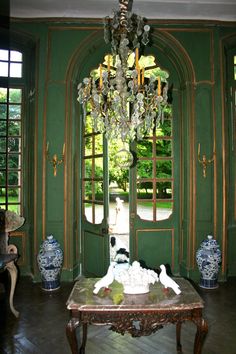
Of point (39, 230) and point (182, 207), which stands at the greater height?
point (182, 207)

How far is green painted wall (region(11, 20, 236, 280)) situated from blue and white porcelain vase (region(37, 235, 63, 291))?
12.2 inches

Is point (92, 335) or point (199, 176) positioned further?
point (199, 176)

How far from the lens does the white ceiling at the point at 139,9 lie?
4.44m

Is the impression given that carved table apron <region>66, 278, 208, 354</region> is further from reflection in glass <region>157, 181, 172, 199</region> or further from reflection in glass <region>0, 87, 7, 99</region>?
reflection in glass <region>0, 87, 7, 99</region>

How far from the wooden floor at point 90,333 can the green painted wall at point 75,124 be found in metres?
0.84

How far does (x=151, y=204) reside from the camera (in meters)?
4.90

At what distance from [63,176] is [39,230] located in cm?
94

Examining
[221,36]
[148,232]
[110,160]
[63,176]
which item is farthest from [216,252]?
[221,36]

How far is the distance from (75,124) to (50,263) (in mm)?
2220

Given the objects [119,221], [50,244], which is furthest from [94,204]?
[119,221]

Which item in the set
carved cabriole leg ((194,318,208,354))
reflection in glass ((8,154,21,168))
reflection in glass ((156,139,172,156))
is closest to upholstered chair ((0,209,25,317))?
reflection in glass ((8,154,21,168))

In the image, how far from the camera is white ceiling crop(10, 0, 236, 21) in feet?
14.6

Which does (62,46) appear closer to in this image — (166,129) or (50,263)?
(166,129)

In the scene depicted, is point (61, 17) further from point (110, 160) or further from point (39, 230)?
point (39, 230)
